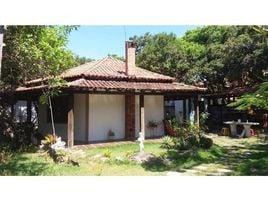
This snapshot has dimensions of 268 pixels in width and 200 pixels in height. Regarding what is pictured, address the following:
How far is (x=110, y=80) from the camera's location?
16672 mm

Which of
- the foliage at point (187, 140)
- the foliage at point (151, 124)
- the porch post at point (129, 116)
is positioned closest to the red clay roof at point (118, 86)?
the porch post at point (129, 116)

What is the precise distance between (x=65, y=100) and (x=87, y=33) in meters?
3.32

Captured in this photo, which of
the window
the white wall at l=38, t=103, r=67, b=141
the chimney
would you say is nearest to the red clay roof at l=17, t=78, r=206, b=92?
the chimney

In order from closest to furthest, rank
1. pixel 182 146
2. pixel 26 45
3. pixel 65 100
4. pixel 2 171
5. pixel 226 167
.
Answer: pixel 2 171 → pixel 226 167 → pixel 26 45 → pixel 182 146 → pixel 65 100

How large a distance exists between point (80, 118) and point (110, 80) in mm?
2064

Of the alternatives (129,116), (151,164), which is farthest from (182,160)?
(129,116)

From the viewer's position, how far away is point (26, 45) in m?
11.6

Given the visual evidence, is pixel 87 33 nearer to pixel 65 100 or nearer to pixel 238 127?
pixel 65 100

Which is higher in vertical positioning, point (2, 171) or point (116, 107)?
point (116, 107)

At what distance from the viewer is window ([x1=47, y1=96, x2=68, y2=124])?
54.3 ft

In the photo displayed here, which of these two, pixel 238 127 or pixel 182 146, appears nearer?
pixel 182 146
